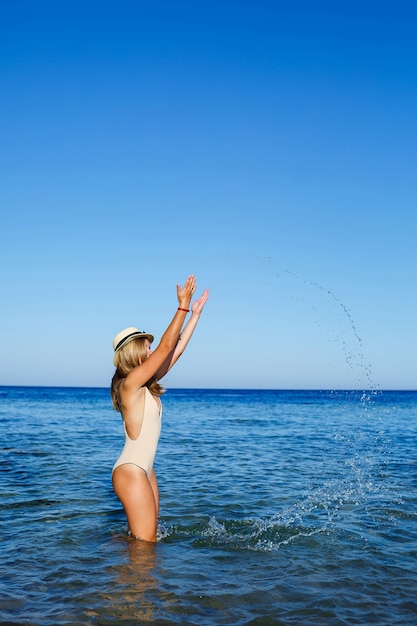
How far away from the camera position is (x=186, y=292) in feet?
18.9

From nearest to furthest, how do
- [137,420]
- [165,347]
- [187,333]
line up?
[165,347]
[137,420]
[187,333]

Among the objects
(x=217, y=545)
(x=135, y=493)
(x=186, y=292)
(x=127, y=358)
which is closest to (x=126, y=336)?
(x=127, y=358)

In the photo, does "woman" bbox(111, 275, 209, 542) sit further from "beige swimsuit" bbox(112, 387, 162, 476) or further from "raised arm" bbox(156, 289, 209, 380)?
"raised arm" bbox(156, 289, 209, 380)

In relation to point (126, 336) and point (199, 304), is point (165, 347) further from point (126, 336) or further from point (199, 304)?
point (199, 304)

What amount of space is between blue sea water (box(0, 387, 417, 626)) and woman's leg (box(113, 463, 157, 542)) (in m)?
0.53

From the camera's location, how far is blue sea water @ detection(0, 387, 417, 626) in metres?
5.37

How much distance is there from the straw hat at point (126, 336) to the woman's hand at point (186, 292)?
715 mm

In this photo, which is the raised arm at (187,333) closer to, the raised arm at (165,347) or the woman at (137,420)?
the woman at (137,420)

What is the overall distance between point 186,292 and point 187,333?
1.59 metres

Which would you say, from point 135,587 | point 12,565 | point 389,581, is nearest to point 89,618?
point 135,587

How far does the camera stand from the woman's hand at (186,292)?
18.8 ft

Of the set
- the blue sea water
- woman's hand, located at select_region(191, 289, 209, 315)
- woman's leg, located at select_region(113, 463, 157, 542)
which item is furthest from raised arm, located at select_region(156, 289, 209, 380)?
the blue sea water

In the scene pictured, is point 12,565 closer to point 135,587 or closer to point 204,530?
point 135,587

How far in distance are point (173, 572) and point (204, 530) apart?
1.97m
